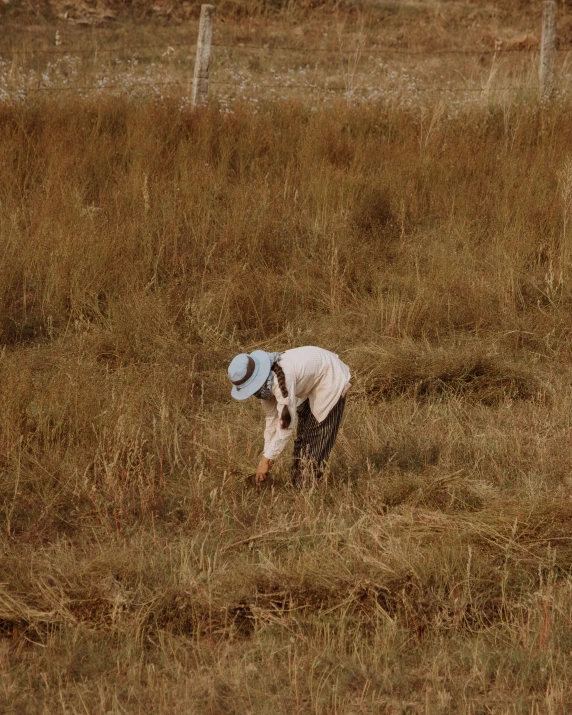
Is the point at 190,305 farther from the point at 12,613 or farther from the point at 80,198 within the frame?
the point at 12,613

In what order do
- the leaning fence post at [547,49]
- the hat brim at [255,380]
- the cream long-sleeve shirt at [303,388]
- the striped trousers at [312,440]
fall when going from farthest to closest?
the leaning fence post at [547,49] → the striped trousers at [312,440] → the cream long-sleeve shirt at [303,388] → the hat brim at [255,380]

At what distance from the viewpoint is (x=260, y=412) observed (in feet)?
19.6

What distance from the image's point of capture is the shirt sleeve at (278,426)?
4.51 m

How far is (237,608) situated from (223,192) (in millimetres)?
4919

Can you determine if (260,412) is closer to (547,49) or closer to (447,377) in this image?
(447,377)

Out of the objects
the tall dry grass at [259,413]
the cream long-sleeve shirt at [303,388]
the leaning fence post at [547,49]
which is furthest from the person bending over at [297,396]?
the leaning fence post at [547,49]

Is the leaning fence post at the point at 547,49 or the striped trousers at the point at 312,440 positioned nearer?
the striped trousers at the point at 312,440

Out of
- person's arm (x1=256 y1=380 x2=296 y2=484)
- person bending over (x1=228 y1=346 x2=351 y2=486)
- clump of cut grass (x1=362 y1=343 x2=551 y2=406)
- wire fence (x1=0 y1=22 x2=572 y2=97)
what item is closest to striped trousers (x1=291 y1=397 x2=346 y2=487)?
person bending over (x1=228 y1=346 x2=351 y2=486)

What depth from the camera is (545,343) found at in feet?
22.3

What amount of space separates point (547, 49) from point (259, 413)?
6.58m

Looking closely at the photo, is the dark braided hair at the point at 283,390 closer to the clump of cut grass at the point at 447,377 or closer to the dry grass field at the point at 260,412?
the dry grass field at the point at 260,412

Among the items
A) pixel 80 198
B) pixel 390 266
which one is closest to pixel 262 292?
pixel 390 266

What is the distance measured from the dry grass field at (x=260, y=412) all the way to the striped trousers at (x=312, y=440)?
5.2 inches

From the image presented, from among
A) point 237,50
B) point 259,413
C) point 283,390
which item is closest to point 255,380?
point 283,390
